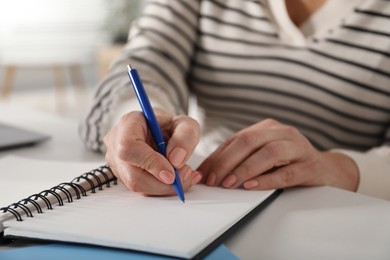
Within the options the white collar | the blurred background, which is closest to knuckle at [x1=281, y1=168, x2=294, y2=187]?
the white collar

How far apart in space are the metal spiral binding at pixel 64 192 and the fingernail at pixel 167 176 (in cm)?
8

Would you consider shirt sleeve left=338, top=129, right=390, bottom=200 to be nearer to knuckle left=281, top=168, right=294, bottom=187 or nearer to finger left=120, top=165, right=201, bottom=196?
knuckle left=281, top=168, right=294, bottom=187

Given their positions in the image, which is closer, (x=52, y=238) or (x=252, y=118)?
(x=52, y=238)

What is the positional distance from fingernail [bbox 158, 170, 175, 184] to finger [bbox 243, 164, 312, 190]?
0.09 meters

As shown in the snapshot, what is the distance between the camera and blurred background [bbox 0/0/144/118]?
4.23 meters

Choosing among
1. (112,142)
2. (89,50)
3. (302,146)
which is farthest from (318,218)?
(89,50)

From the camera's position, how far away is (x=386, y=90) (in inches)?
35.6

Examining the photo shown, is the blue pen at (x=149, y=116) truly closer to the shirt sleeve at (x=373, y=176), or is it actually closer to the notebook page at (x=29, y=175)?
the notebook page at (x=29, y=175)

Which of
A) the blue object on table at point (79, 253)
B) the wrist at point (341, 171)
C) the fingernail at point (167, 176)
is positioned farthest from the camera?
the wrist at point (341, 171)

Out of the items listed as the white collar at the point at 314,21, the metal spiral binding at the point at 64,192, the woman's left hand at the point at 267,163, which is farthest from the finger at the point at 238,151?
the white collar at the point at 314,21

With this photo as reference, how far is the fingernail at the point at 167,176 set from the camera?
1.75 ft

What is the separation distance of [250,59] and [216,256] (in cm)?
62

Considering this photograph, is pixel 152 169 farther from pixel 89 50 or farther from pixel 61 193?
pixel 89 50

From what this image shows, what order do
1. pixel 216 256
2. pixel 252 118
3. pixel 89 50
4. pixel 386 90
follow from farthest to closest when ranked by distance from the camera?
pixel 89 50 < pixel 252 118 < pixel 386 90 < pixel 216 256
